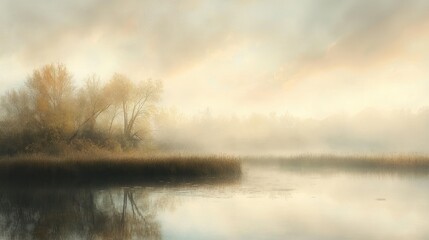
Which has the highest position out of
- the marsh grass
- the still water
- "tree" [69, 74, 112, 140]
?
"tree" [69, 74, 112, 140]

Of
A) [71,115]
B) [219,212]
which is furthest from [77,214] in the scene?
[71,115]

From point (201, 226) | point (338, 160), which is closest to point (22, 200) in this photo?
point (201, 226)

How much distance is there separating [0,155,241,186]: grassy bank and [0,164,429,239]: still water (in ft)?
6.42

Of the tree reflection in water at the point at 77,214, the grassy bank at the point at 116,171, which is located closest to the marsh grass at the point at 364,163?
the grassy bank at the point at 116,171

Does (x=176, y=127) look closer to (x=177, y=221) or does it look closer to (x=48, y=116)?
(x=48, y=116)

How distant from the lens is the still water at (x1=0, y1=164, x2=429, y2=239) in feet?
39.0

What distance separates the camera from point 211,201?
1647 cm

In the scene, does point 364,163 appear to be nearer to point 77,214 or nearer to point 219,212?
point 219,212

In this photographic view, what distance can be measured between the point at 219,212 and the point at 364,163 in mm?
23057

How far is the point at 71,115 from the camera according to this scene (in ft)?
108

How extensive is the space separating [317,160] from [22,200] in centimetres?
2696

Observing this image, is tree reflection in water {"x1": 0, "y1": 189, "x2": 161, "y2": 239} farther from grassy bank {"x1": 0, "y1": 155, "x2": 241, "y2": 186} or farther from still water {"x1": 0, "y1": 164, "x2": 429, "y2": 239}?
grassy bank {"x1": 0, "y1": 155, "x2": 241, "y2": 186}

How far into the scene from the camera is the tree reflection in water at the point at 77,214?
11.9m

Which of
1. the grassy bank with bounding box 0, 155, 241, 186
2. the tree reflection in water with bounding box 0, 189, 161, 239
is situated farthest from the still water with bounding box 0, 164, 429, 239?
the grassy bank with bounding box 0, 155, 241, 186
